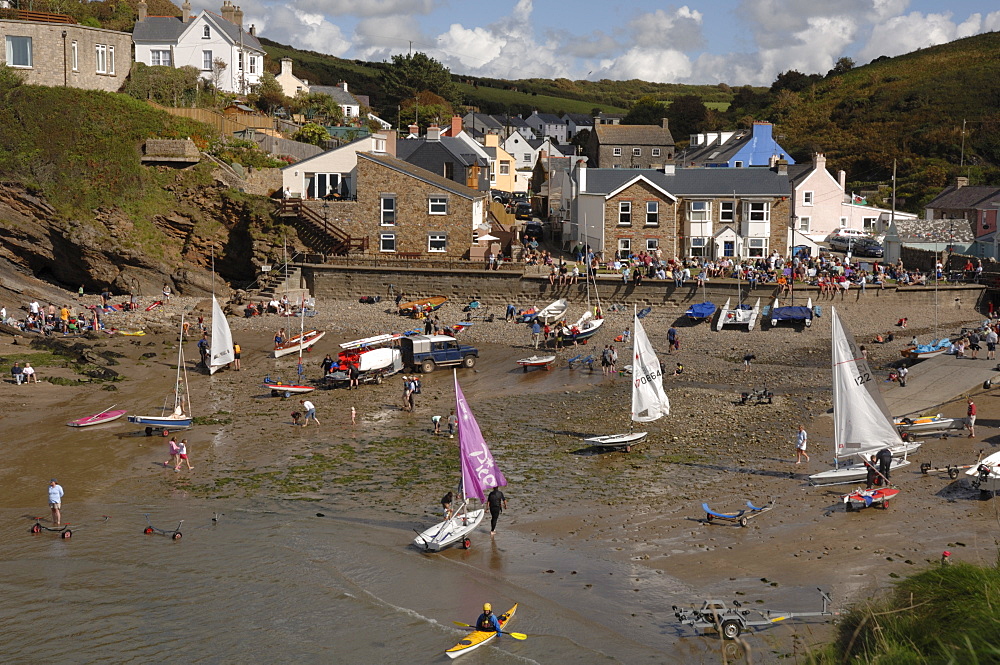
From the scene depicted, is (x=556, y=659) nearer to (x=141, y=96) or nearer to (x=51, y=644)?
(x=51, y=644)

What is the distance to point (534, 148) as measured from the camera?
122m

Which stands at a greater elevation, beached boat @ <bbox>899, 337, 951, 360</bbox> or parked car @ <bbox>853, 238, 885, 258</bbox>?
parked car @ <bbox>853, 238, 885, 258</bbox>

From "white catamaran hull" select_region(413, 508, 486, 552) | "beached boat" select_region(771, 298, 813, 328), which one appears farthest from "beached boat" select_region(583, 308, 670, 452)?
"beached boat" select_region(771, 298, 813, 328)

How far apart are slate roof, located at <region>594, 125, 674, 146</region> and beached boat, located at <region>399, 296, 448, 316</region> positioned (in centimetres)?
3607

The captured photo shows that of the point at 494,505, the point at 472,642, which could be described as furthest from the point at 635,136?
the point at 472,642

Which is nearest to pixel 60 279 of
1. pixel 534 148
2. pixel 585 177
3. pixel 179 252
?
pixel 179 252

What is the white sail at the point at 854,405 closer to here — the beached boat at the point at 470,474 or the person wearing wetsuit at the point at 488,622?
the beached boat at the point at 470,474

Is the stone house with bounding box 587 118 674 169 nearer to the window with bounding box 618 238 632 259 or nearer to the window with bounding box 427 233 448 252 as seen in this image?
the window with bounding box 618 238 632 259

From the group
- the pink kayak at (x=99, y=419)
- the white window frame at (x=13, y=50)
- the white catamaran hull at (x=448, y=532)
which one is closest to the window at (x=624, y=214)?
the pink kayak at (x=99, y=419)

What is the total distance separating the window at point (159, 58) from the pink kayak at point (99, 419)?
2030 inches

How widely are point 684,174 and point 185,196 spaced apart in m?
30.1

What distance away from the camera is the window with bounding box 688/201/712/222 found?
5566 centimetres

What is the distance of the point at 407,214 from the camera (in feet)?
183

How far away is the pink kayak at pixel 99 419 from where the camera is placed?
29.5m
